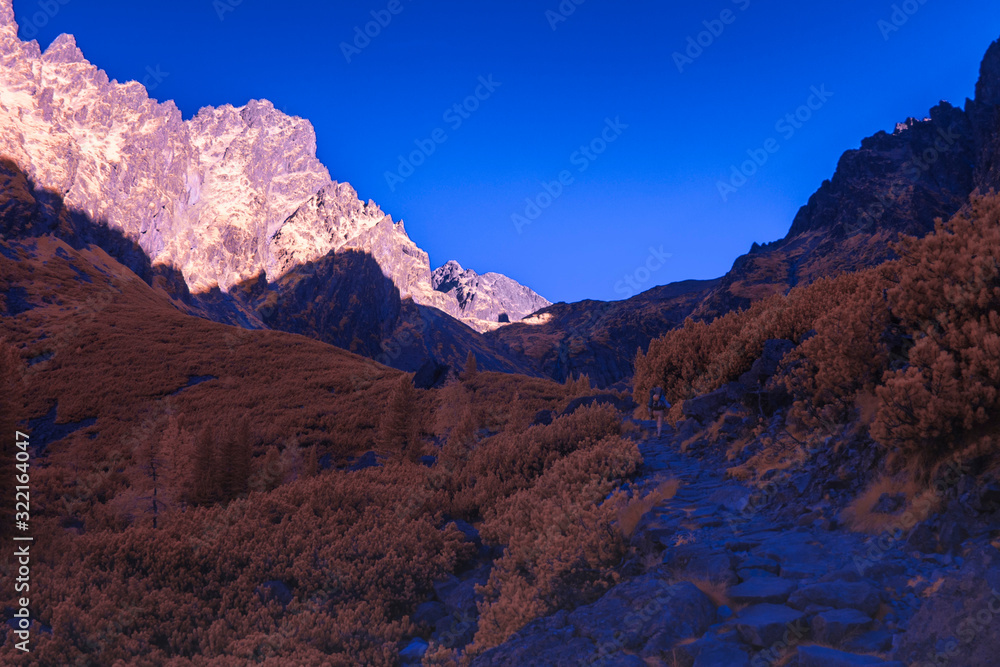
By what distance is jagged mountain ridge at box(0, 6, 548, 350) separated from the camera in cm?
7625

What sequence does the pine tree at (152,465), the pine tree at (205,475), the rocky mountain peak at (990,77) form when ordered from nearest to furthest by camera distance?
the pine tree at (205,475), the pine tree at (152,465), the rocky mountain peak at (990,77)

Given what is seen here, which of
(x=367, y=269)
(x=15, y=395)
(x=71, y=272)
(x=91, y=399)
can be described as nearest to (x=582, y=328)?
(x=367, y=269)

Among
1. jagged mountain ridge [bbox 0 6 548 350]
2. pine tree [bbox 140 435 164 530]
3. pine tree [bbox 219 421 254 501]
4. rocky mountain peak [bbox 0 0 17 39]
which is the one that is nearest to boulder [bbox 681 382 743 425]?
pine tree [bbox 219 421 254 501]

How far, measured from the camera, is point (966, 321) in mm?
5543

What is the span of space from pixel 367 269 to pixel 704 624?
14000cm

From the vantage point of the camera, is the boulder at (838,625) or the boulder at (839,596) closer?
the boulder at (838,625)

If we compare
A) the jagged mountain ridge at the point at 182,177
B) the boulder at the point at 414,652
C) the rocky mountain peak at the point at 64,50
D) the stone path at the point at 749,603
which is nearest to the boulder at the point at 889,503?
the stone path at the point at 749,603

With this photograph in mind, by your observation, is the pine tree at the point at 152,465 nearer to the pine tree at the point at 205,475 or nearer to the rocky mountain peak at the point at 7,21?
the pine tree at the point at 205,475

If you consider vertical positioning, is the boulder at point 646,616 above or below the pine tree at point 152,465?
below

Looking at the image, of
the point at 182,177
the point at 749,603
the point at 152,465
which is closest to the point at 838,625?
the point at 749,603

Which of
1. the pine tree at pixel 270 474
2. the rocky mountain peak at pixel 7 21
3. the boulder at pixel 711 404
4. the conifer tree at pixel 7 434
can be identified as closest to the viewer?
the boulder at pixel 711 404

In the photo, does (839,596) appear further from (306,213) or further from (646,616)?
(306,213)

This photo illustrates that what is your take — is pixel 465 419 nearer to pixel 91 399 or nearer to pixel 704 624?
pixel 704 624

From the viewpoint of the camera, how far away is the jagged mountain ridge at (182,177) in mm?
76250
